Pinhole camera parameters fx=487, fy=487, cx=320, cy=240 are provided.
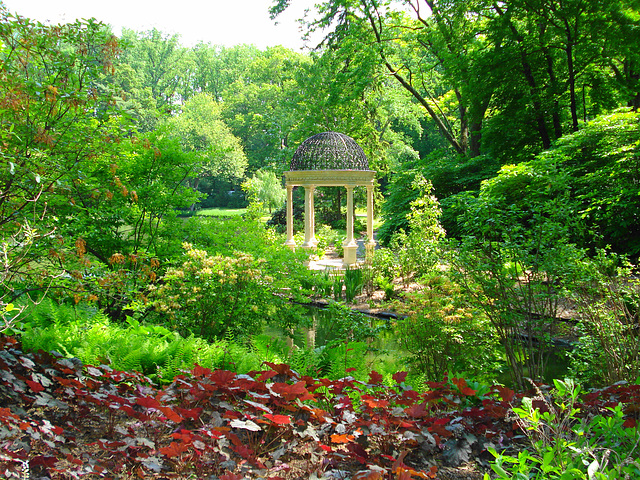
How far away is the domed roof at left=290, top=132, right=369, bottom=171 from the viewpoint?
13.9m

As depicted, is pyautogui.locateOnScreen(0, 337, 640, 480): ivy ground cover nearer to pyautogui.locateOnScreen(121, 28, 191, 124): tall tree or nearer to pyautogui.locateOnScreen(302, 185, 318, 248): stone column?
pyautogui.locateOnScreen(302, 185, 318, 248): stone column

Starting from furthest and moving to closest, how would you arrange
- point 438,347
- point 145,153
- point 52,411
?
point 145,153, point 438,347, point 52,411

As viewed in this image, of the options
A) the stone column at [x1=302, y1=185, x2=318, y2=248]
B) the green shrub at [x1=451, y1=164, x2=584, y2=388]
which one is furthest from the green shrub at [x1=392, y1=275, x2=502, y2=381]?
the stone column at [x1=302, y1=185, x2=318, y2=248]

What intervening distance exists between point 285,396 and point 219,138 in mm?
31820

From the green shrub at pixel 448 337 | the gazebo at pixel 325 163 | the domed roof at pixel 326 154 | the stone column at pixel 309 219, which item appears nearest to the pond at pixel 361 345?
the green shrub at pixel 448 337

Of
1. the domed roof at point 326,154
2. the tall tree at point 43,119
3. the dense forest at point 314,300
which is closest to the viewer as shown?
the dense forest at point 314,300

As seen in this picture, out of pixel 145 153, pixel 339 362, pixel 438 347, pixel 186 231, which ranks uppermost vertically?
pixel 145 153

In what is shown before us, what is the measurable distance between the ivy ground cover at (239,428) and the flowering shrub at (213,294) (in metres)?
2.37

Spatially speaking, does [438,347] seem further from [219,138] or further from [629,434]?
[219,138]

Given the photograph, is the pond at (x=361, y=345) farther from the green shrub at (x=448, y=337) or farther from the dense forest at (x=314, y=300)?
the green shrub at (x=448, y=337)

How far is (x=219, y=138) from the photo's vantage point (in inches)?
1284

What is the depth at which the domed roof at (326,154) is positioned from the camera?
45.5 feet

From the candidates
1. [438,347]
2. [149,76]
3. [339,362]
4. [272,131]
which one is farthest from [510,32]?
[149,76]

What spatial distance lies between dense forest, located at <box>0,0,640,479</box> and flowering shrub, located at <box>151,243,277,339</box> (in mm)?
32
